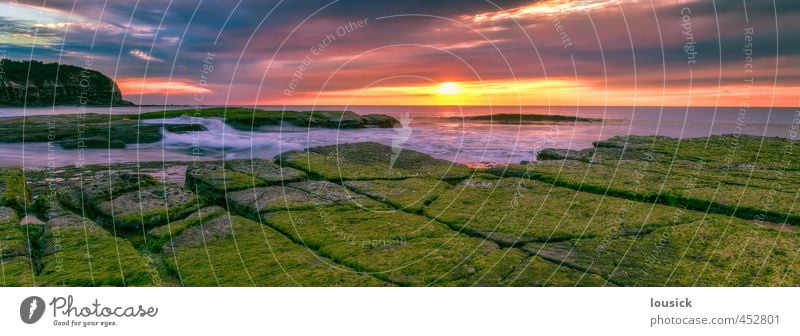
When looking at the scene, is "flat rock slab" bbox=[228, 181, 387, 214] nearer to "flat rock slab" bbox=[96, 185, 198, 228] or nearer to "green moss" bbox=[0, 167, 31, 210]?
"flat rock slab" bbox=[96, 185, 198, 228]

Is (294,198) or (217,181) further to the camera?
(217,181)

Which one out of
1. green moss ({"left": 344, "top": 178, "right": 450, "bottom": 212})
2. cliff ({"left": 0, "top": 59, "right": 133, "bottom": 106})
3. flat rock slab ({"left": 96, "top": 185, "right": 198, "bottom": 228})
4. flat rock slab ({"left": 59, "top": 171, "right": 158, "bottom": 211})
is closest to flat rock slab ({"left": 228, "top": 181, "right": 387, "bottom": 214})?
green moss ({"left": 344, "top": 178, "right": 450, "bottom": 212})

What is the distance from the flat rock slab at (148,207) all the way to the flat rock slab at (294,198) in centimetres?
82

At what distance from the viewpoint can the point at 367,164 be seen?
41.4ft

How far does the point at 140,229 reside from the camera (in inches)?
310

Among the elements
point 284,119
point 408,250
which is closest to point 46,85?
point 284,119

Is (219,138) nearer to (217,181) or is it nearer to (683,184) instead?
(217,181)

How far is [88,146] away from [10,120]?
8.75m

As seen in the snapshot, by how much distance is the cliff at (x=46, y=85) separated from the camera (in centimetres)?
2352

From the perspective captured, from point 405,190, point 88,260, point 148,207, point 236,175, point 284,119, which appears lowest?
point 88,260

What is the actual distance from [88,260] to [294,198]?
3.46 metres

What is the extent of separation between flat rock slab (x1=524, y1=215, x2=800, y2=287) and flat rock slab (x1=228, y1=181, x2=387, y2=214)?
3.48 meters

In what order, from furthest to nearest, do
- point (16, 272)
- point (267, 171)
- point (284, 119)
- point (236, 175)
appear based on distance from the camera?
1. point (284, 119)
2. point (267, 171)
3. point (236, 175)
4. point (16, 272)

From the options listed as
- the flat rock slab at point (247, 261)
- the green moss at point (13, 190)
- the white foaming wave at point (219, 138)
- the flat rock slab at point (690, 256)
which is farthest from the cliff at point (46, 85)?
the flat rock slab at point (690, 256)
